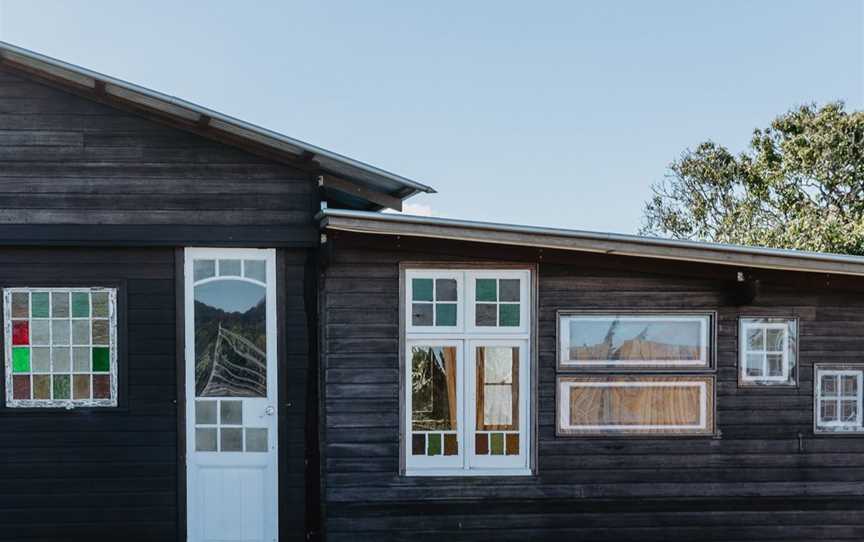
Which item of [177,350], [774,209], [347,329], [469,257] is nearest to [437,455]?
[347,329]

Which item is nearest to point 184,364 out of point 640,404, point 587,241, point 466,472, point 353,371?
point 353,371

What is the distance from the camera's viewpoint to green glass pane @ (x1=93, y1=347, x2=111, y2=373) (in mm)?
3824

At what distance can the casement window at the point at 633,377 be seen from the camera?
3873 mm

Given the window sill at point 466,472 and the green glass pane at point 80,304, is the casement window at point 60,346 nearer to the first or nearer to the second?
the green glass pane at point 80,304

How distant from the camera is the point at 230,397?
3.90 m

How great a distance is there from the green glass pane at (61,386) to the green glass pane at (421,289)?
2.43m

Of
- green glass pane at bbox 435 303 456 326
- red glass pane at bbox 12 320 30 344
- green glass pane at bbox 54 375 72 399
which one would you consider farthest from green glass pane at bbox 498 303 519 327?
red glass pane at bbox 12 320 30 344

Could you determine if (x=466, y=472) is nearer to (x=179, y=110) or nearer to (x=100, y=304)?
(x=100, y=304)

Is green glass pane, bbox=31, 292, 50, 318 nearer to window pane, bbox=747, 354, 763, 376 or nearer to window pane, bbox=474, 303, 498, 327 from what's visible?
window pane, bbox=474, 303, 498, 327

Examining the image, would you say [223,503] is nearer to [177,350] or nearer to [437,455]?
[177,350]

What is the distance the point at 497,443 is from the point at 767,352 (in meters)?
1.97

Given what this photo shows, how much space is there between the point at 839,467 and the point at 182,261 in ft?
15.7

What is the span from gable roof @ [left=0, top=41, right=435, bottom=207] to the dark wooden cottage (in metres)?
0.03

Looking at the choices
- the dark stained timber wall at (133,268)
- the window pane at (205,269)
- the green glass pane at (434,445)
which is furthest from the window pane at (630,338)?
the window pane at (205,269)
